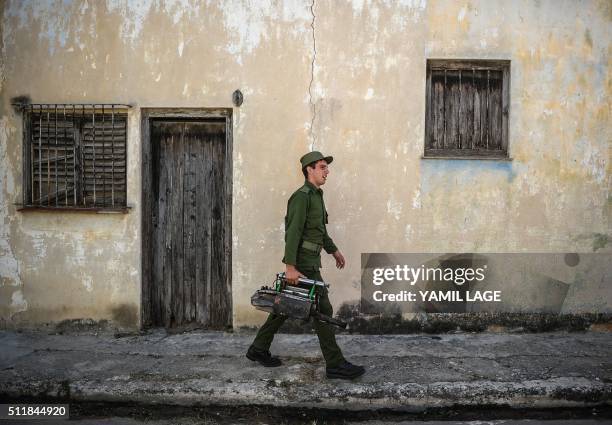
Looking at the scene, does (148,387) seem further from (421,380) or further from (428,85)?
(428,85)

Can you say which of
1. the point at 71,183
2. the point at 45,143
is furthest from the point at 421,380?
the point at 45,143

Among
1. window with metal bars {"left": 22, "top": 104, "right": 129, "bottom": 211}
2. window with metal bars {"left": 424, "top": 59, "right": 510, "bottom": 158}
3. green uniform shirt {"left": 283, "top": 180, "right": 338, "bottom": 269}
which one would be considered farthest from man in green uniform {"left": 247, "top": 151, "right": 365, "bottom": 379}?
window with metal bars {"left": 22, "top": 104, "right": 129, "bottom": 211}

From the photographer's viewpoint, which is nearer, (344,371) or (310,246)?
(344,371)

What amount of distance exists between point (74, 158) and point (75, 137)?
0.81 ft

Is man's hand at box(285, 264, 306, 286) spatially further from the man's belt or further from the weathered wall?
the weathered wall

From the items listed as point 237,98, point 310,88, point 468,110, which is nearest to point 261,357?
point 237,98

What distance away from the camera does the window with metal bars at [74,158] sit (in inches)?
246

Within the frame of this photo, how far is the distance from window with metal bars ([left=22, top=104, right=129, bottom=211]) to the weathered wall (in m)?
0.14

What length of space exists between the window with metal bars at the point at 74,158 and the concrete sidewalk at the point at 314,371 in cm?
160

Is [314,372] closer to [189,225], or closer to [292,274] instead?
[292,274]

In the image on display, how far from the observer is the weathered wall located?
6.10 m

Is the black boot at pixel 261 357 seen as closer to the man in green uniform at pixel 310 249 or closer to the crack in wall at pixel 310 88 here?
the man in green uniform at pixel 310 249

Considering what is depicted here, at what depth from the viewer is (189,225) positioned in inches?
250

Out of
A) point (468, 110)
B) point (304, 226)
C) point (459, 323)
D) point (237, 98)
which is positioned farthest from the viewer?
point (468, 110)
